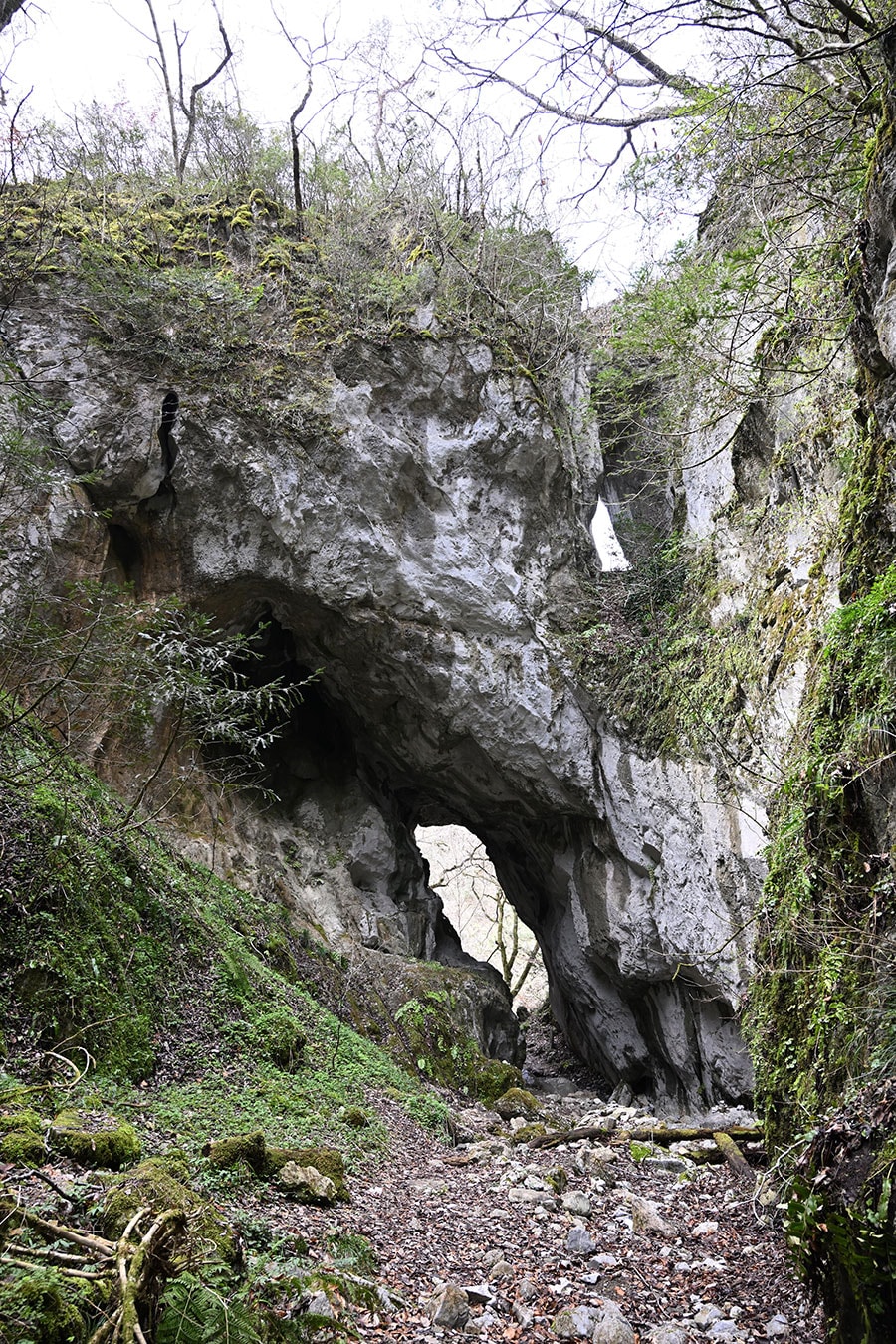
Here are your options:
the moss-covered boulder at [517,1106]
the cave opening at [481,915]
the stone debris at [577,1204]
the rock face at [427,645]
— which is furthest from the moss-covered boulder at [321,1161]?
the cave opening at [481,915]

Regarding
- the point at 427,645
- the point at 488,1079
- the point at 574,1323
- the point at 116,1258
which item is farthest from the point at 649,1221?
the point at 427,645

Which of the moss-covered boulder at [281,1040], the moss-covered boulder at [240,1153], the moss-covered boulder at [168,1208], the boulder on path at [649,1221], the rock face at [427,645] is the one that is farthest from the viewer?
the rock face at [427,645]

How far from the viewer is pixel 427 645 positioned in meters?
9.89

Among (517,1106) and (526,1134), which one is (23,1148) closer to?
(526,1134)

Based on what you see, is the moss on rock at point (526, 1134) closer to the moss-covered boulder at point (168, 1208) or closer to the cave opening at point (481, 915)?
the moss-covered boulder at point (168, 1208)

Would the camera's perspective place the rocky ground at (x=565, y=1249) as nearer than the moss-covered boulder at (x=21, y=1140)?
No

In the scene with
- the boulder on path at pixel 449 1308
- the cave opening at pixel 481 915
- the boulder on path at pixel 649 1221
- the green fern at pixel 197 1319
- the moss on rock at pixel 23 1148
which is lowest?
the boulder on path at pixel 649 1221

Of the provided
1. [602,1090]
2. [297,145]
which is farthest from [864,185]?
[602,1090]

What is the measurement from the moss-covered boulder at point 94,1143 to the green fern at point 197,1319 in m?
0.80

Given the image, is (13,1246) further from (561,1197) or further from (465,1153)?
(465,1153)

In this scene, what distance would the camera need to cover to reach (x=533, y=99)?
367cm

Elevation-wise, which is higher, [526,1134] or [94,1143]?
[94,1143]

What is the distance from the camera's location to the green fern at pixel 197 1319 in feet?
6.30

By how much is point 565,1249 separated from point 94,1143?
246cm
